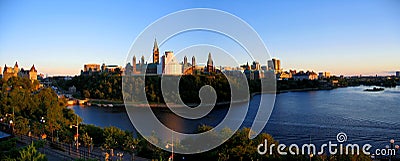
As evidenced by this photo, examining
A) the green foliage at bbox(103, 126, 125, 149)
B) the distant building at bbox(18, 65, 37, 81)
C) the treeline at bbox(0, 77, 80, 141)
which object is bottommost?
the green foliage at bbox(103, 126, 125, 149)

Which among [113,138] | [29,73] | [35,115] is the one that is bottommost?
[113,138]

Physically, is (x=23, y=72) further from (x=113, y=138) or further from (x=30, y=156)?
(x=30, y=156)

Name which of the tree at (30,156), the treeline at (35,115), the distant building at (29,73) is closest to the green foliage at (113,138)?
the treeline at (35,115)

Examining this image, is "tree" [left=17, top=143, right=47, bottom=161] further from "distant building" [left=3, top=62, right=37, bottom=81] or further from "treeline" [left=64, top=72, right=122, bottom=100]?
"distant building" [left=3, top=62, right=37, bottom=81]

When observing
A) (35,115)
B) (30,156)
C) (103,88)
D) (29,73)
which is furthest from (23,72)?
(30,156)

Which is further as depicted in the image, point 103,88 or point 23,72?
point 23,72

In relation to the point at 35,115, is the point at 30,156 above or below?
above

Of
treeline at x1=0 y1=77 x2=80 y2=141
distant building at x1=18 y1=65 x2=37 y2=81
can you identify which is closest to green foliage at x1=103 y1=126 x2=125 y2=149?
treeline at x1=0 y1=77 x2=80 y2=141

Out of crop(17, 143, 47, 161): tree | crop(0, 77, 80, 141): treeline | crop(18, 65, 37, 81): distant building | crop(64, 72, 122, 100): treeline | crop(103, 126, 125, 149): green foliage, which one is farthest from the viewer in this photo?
crop(18, 65, 37, 81): distant building

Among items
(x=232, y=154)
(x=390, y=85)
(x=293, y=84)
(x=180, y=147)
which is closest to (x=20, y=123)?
(x=180, y=147)

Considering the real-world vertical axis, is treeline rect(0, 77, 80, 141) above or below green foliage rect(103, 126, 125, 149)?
above

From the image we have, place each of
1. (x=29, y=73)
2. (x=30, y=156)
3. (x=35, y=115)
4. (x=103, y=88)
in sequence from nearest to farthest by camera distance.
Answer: (x=30, y=156)
(x=35, y=115)
(x=103, y=88)
(x=29, y=73)

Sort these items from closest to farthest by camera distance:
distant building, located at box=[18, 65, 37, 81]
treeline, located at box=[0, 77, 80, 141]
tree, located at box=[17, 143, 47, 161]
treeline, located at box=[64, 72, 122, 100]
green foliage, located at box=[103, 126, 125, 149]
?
tree, located at box=[17, 143, 47, 161], green foliage, located at box=[103, 126, 125, 149], treeline, located at box=[0, 77, 80, 141], treeline, located at box=[64, 72, 122, 100], distant building, located at box=[18, 65, 37, 81]

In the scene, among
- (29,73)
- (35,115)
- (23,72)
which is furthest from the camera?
(23,72)
